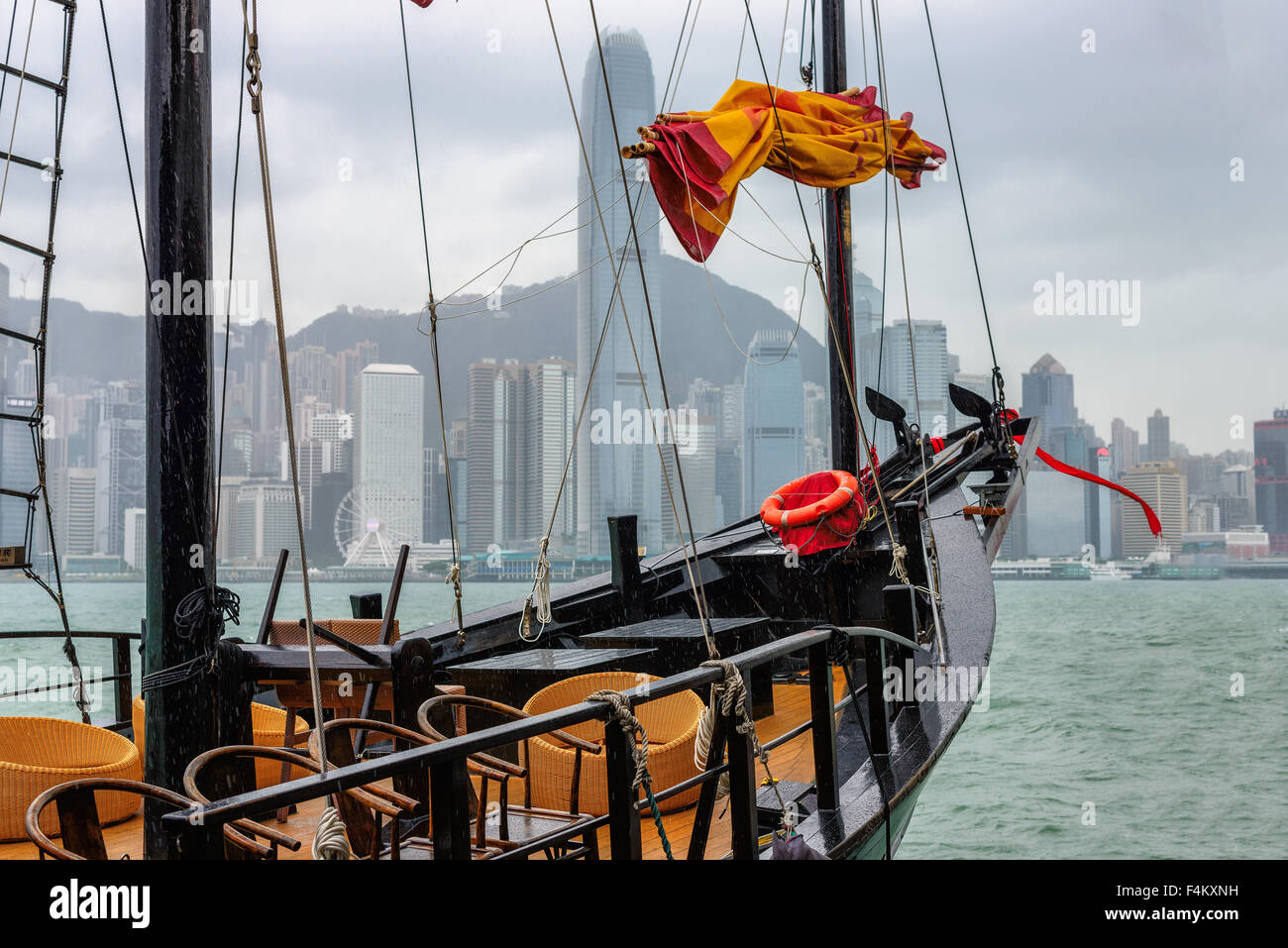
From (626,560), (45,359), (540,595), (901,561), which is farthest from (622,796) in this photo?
(45,359)

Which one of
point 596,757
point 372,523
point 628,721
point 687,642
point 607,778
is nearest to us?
point 628,721

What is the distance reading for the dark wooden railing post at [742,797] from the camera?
3.44m

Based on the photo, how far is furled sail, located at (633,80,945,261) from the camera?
261 inches

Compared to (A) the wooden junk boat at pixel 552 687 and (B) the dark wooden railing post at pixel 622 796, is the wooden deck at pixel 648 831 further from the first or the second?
(B) the dark wooden railing post at pixel 622 796

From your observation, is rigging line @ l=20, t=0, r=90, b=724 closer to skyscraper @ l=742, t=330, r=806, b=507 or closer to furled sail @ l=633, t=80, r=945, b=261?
furled sail @ l=633, t=80, r=945, b=261

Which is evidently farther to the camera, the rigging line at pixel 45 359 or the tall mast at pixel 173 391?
the rigging line at pixel 45 359

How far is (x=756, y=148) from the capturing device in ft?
23.2

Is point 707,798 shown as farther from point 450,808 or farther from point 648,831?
point 450,808

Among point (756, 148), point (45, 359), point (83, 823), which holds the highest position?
point (756, 148)

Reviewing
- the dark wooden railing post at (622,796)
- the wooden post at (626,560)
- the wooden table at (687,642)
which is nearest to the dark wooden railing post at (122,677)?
the wooden table at (687,642)

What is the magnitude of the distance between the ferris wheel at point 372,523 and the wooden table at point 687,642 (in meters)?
84.3

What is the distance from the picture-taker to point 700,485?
85.2 meters

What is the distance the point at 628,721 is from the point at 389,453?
110 meters
